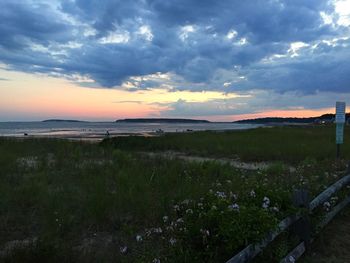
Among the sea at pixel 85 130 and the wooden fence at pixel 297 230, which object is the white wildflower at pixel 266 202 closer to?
the wooden fence at pixel 297 230

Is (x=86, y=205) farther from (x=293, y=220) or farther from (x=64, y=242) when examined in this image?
(x=293, y=220)

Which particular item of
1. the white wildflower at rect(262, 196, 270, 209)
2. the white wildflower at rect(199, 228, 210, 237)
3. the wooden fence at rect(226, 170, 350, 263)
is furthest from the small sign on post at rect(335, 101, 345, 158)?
the white wildflower at rect(199, 228, 210, 237)

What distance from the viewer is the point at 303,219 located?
17.0 feet

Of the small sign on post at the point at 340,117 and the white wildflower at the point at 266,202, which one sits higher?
the small sign on post at the point at 340,117

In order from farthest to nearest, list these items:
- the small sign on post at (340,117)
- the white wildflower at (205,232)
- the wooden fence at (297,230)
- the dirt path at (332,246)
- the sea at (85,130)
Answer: the sea at (85,130) → the small sign on post at (340,117) → the dirt path at (332,246) → the white wildflower at (205,232) → the wooden fence at (297,230)

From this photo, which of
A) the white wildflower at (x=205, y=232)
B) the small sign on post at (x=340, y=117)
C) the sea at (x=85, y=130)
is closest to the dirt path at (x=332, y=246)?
the white wildflower at (x=205, y=232)

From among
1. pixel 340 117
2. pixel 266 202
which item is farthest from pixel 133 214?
pixel 340 117

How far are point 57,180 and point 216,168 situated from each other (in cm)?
504

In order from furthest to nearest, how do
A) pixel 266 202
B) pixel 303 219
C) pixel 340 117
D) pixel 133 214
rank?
1. pixel 340 117
2. pixel 133 214
3. pixel 303 219
4. pixel 266 202

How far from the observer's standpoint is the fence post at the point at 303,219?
511 cm

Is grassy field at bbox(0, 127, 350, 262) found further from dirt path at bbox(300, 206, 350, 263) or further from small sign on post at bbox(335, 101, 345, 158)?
small sign on post at bbox(335, 101, 345, 158)

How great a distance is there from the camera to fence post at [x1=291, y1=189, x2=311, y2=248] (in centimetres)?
511

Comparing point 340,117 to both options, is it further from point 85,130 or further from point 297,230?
point 85,130

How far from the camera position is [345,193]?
780cm
